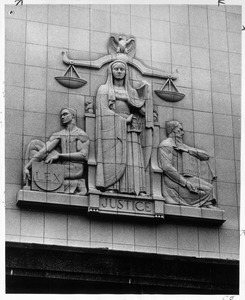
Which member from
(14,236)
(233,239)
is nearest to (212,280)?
(233,239)

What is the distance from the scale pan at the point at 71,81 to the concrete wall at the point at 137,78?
0.29 feet

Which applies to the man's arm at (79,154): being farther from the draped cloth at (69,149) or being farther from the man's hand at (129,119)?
the man's hand at (129,119)

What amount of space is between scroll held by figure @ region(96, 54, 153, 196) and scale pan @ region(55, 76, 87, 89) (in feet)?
1.11

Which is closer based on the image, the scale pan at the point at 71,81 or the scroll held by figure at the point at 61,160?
the scroll held by figure at the point at 61,160

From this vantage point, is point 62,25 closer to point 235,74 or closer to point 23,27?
point 23,27

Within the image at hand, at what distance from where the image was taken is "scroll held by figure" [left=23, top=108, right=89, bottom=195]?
14648 millimetres

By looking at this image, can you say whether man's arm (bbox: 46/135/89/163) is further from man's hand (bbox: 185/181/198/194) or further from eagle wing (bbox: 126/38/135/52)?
eagle wing (bbox: 126/38/135/52)

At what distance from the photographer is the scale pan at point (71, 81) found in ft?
50.4

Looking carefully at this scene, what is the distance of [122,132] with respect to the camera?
601 inches

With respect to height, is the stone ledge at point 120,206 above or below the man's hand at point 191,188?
below

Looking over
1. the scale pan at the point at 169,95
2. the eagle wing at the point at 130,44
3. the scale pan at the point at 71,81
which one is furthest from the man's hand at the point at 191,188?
the eagle wing at the point at 130,44

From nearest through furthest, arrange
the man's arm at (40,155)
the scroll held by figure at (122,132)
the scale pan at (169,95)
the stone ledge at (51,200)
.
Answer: the stone ledge at (51,200), the man's arm at (40,155), the scroll held by figure at (122,132), the scale pan at (169,95)

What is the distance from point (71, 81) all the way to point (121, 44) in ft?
3.69

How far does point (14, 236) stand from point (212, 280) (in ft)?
10.2
